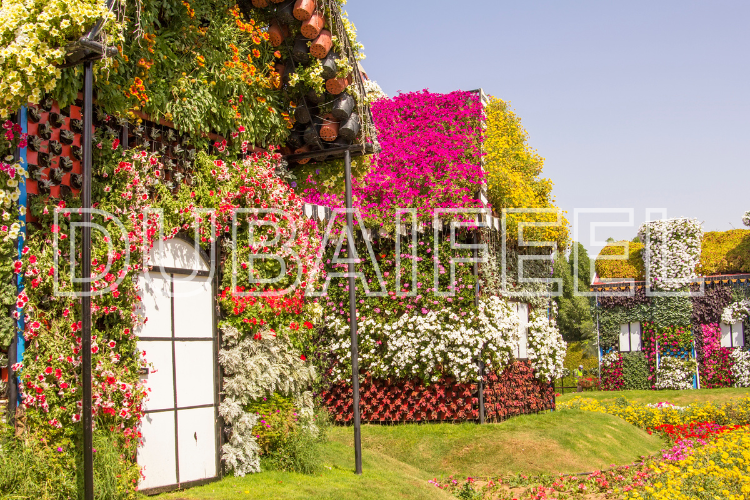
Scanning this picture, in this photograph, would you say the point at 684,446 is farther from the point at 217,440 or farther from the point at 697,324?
the point at 697,324

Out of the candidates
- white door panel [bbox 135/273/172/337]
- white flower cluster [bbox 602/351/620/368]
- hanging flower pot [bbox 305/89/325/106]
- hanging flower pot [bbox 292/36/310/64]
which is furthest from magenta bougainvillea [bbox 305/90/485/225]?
white flower cluster [bbox 602/351/620/368]

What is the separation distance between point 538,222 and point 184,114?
10478mm

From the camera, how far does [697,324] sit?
24094mm

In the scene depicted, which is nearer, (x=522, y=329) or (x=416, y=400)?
(x=416, y=400)

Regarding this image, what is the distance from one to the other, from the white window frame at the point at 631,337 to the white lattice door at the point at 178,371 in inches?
844

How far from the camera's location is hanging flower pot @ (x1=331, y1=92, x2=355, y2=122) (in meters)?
9.02

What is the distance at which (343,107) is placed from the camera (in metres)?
9.04

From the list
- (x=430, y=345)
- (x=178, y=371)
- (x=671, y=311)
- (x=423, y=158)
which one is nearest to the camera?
(x=178, y=371)

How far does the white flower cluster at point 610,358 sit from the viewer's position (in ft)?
83.2

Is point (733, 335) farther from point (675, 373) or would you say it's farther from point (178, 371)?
point (178, 371)

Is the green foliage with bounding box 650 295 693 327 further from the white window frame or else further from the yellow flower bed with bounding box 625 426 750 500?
the yellow flower bed with bounding box 625 426 750 500

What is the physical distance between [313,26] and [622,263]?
72.0 ft

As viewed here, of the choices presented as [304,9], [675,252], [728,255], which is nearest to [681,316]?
[675,252]

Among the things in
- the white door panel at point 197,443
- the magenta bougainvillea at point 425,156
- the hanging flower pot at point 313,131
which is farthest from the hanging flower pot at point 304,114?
the white door panel at point 197,443
